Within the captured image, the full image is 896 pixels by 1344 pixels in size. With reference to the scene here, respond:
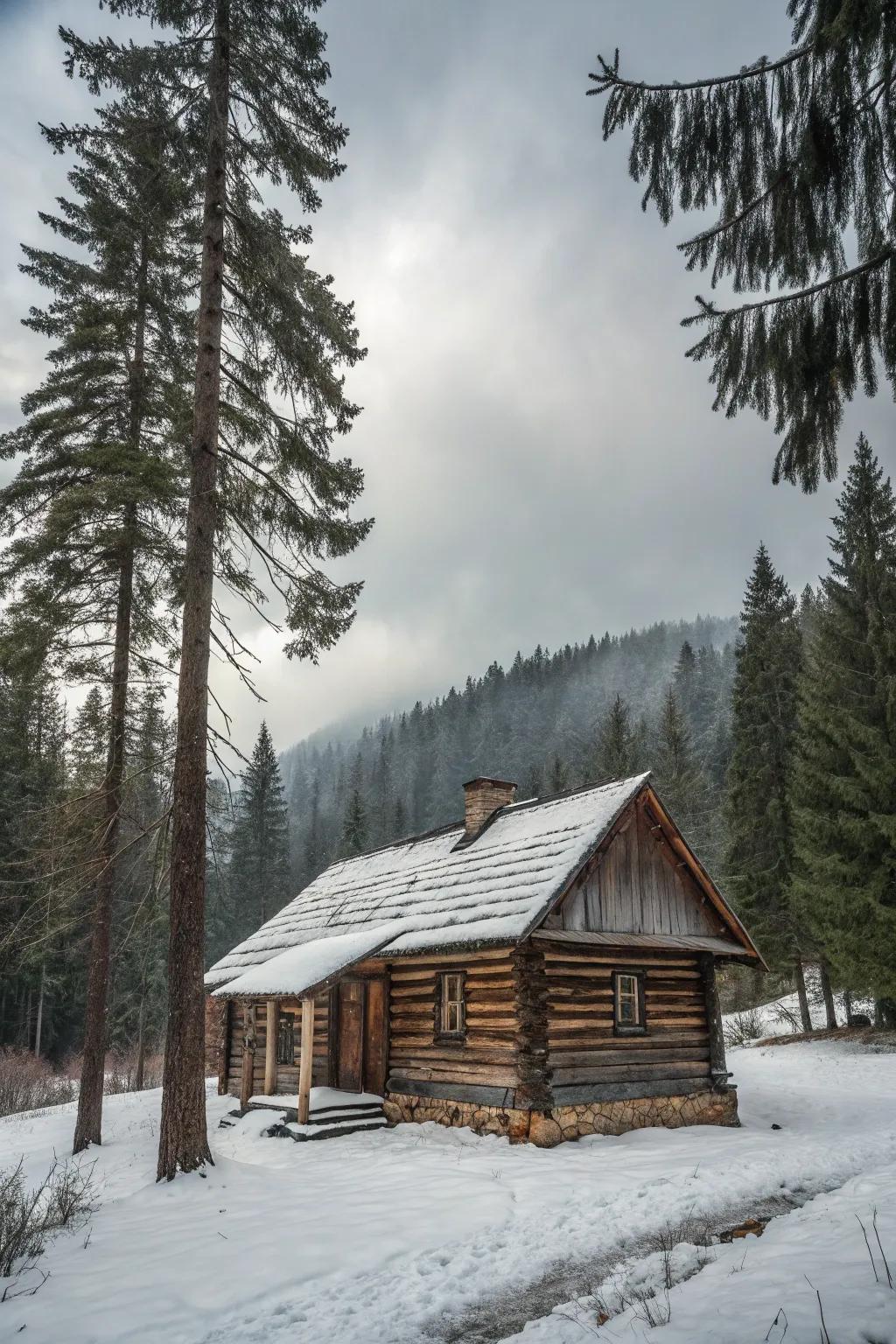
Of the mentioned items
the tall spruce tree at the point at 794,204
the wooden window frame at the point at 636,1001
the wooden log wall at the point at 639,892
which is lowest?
the wooden window frame at the point at 636,1001

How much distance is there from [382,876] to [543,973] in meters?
7.56

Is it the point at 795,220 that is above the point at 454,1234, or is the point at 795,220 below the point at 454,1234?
above

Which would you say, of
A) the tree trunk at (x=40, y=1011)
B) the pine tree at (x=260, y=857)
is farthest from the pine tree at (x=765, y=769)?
the pine tree at (x=260, y=857)

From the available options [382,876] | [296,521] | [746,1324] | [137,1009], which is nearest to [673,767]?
[382,876]

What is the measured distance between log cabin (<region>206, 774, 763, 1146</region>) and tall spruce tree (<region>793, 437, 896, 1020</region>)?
714 cm

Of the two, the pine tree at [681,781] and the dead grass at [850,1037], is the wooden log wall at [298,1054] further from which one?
the pine tree at [681,781]

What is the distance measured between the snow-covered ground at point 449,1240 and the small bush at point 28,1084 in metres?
15.0

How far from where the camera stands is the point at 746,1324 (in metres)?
4.33

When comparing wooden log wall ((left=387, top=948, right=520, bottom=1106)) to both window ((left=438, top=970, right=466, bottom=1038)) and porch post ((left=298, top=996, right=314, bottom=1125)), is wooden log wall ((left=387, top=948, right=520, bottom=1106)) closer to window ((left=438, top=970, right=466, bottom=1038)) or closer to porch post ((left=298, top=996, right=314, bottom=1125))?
window ((left=438, top=970, right=466, bottom=1038))

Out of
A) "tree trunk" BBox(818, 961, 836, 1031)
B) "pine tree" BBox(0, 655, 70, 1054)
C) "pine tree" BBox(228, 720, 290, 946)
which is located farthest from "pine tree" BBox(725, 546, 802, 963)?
"pine tree" BBox(228, 720, 290, 946)

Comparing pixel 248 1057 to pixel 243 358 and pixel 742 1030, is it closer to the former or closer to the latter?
pixel 243 358

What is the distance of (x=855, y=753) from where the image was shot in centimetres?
2238

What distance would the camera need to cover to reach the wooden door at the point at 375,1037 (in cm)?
1594

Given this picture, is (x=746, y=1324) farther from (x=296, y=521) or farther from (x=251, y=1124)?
(x=251, y=1124)
